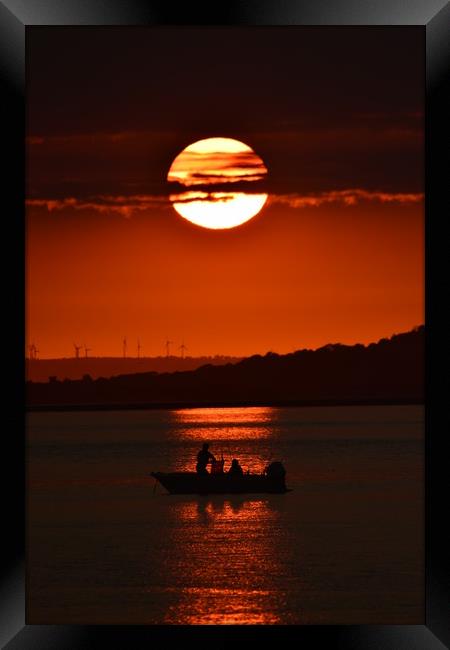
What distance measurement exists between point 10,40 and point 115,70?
40.2 metres

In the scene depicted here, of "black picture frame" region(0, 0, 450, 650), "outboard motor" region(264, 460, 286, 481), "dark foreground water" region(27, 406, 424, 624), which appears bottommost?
"dark foreground water" region(27, 406, 424, 624)

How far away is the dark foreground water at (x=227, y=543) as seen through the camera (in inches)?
821

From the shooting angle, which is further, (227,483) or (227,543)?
(227,483)

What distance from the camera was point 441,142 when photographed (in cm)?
496

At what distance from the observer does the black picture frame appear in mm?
4777

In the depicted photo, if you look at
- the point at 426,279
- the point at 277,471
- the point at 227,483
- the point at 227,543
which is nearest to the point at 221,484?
the point at 227,483

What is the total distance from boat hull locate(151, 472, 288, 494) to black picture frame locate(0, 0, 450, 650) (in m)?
24.3

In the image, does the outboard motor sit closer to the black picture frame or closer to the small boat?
the small boat

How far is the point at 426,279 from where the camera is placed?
4.93 m

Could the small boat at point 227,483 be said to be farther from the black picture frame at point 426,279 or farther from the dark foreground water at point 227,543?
the black picture frame at point 426,279

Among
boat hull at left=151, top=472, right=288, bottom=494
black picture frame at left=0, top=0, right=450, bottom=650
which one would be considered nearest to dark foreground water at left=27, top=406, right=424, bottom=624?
boat hull at left=151, top=472, right=288, bottom=494

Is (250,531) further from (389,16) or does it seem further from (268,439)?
(268,439)

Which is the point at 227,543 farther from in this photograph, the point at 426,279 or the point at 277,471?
the point at 426,279

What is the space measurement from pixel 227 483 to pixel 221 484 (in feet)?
0.75
